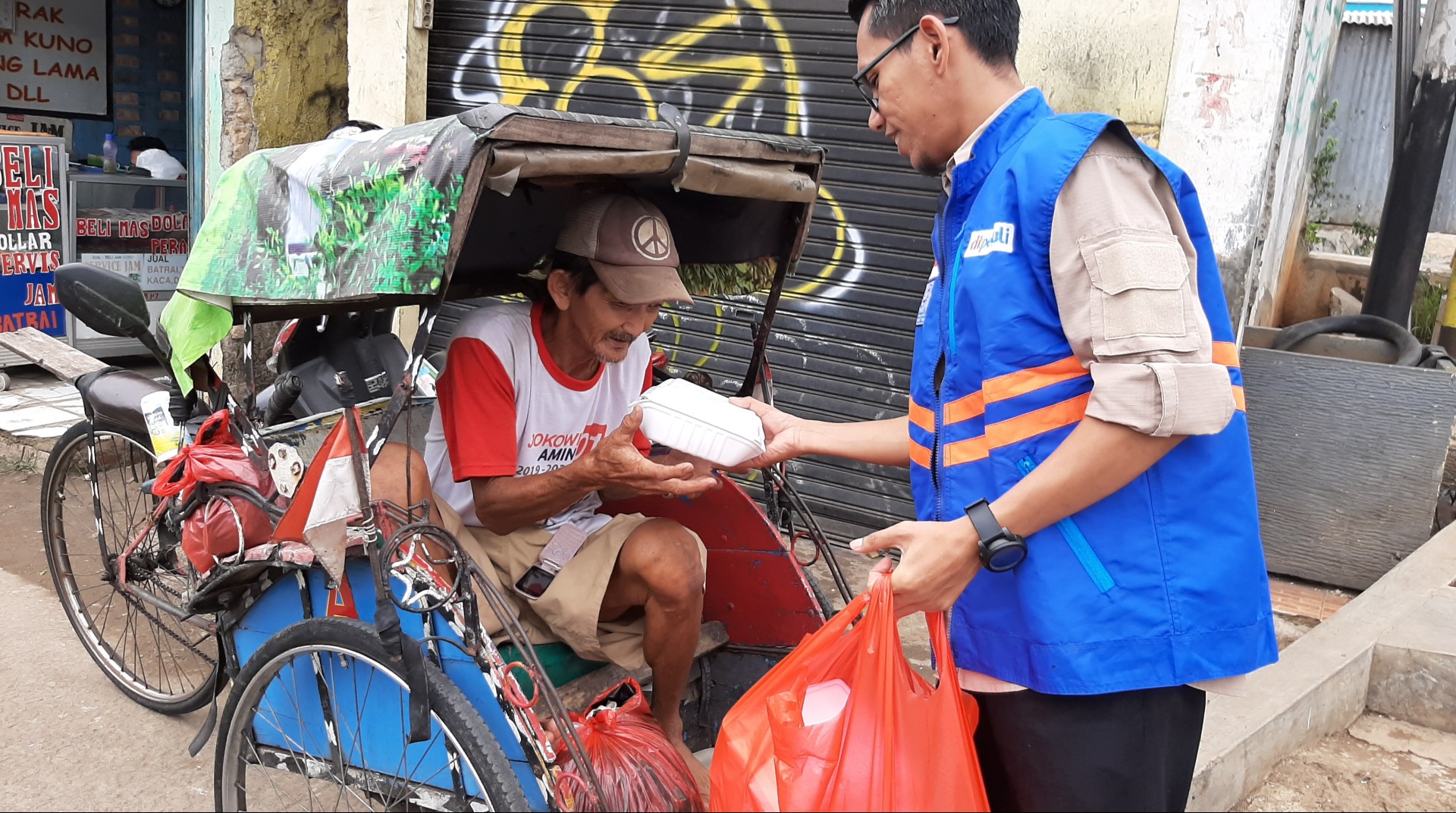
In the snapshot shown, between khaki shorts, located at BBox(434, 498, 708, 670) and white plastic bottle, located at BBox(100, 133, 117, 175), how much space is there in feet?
20.0

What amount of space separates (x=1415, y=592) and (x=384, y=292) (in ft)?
12.5

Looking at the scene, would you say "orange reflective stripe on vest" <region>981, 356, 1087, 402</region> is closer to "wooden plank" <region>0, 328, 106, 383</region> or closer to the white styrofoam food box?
the white styrofoam food box

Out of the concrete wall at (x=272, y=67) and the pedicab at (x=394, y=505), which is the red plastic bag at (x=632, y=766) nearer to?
the pedicab at (x=394, y=505)

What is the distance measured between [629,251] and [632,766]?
3.59ft

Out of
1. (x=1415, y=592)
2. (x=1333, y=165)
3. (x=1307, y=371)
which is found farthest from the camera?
(x=1333, y=165)

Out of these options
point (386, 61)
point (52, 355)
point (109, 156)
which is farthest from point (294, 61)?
point (52, 355)

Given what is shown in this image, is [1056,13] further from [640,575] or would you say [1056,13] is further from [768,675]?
[768,675]

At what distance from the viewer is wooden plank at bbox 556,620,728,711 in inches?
99.0

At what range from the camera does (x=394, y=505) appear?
6.93 ft

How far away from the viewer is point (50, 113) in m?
8.01

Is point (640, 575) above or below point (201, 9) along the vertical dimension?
below

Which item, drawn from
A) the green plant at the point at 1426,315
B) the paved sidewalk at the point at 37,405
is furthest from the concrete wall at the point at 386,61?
the green plant at the point at 1426,315

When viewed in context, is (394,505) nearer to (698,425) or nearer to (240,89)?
(698,425)

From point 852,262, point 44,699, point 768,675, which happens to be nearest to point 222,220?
point 768,675
